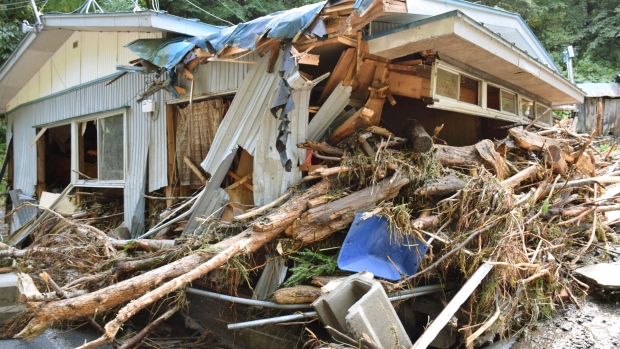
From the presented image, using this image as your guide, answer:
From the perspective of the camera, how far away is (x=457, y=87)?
624cm

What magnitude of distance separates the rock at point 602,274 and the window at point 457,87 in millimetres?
2777

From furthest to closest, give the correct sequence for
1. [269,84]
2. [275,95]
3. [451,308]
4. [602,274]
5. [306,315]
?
[269,84] → [602,274] → [275,95] → [306,315] → [451,308]

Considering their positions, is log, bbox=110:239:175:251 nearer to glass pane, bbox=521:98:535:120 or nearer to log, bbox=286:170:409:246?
log, bbox=286:170:409:246

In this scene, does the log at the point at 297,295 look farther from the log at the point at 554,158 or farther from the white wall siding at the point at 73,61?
the white wall siding at the point at 73,61

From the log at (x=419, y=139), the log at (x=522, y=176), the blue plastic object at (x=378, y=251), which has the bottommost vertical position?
the blue plastic object at (x=378, y=251)

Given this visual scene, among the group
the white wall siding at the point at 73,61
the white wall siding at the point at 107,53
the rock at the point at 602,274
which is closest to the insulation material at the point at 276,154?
the rock at the point at 602,274

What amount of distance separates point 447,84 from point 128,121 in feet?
19.0

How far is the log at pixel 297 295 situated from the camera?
13.3 feet

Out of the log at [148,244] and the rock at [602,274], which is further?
the log at [148,244]

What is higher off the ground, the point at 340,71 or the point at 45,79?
the point at 45,79

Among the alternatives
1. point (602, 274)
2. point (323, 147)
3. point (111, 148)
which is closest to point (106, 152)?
point (111, 148)

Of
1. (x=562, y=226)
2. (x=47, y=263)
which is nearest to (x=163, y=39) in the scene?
(x=47, y=263)

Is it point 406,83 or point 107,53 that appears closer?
point 406,83

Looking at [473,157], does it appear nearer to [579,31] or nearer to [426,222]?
[426,222]
